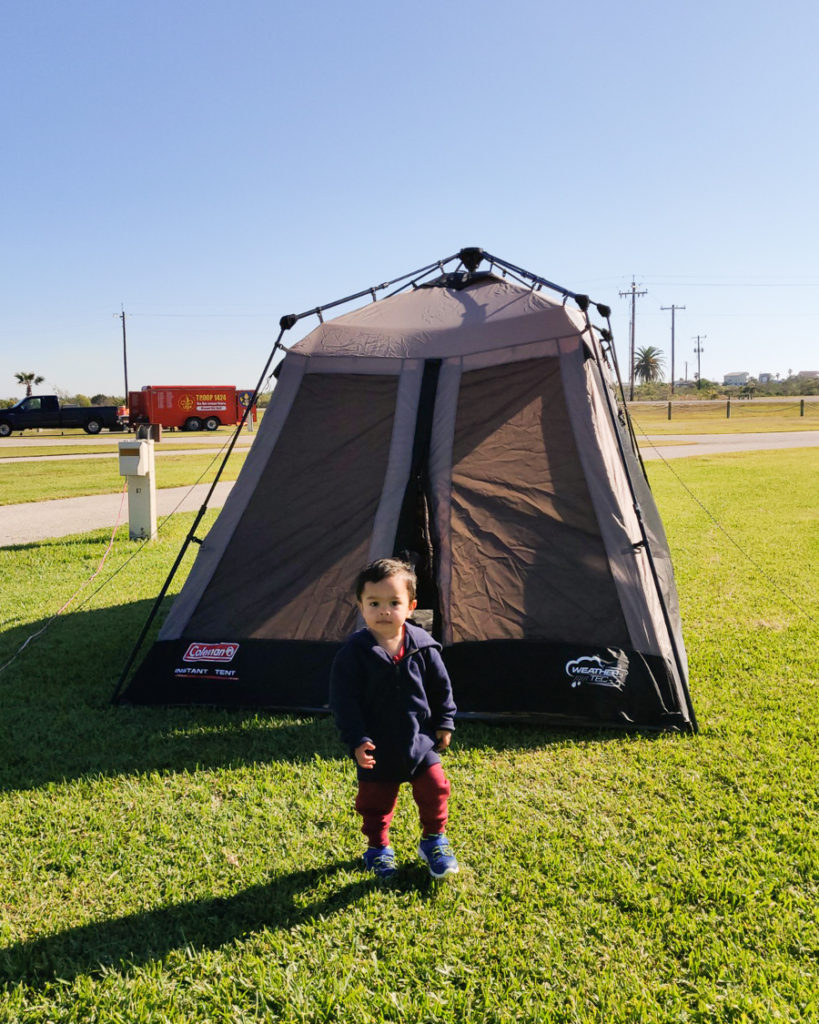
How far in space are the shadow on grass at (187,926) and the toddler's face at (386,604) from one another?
0.90 meters

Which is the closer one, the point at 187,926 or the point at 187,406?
the point at 187,926

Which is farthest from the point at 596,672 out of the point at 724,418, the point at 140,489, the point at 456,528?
the point at 724,418

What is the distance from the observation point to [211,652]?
14.3ft

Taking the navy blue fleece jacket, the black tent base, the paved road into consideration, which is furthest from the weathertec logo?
the paved road

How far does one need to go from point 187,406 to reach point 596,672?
3570cm

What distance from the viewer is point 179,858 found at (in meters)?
2.97

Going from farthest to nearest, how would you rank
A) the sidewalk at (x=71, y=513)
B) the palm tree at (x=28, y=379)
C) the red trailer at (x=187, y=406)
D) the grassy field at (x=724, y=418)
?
the palm tree at (x=28, y=379)
the red trailer at (x=187, y=406)
the grassy field at (x=724, y=418)
the sidewalk at (x=71, y=513)

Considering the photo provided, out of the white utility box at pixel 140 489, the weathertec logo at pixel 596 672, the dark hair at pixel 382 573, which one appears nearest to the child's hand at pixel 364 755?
the dark hair at pixel 382 573

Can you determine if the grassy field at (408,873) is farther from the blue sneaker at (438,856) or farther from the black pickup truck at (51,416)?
the black pickup truck at (51,416)

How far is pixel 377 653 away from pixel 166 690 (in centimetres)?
199

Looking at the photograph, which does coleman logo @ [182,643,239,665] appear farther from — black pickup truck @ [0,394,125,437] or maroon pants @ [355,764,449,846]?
black pickup truck @ [0,394,125,437]

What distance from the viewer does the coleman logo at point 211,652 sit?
4352 millimetres

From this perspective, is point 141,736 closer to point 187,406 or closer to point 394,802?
point 394,802

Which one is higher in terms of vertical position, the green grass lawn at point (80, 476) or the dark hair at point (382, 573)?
the dark hair at point (382, 573)
